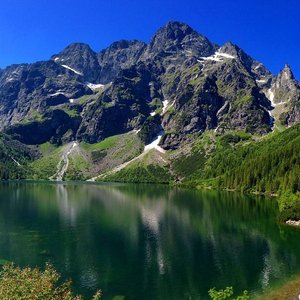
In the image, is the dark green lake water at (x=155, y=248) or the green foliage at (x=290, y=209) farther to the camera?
the green foliage at (x=290, y=209)

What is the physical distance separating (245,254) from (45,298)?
210ft

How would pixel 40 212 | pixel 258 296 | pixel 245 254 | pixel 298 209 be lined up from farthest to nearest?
pixel 40 212
pixel 298 209
pixel 245 254
pixel 258 296

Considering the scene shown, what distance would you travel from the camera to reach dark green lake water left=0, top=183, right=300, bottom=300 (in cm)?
6625

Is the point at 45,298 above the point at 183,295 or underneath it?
above

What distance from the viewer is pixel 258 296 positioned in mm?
59250

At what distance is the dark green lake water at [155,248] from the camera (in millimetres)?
66250

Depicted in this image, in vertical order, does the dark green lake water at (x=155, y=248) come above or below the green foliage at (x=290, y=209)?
below

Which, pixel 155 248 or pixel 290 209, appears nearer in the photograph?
pixel 155 248

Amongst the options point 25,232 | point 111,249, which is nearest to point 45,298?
point 111,249

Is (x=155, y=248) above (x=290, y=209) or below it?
below

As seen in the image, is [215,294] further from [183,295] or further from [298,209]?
[298,209]

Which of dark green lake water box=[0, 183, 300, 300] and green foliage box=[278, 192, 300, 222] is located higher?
green foliage box=[278, 192, 300, 222]

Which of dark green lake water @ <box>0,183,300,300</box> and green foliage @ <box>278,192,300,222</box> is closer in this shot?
dark green lake water @ <box>0,183,300,300</box>

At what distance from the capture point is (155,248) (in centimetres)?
9281
